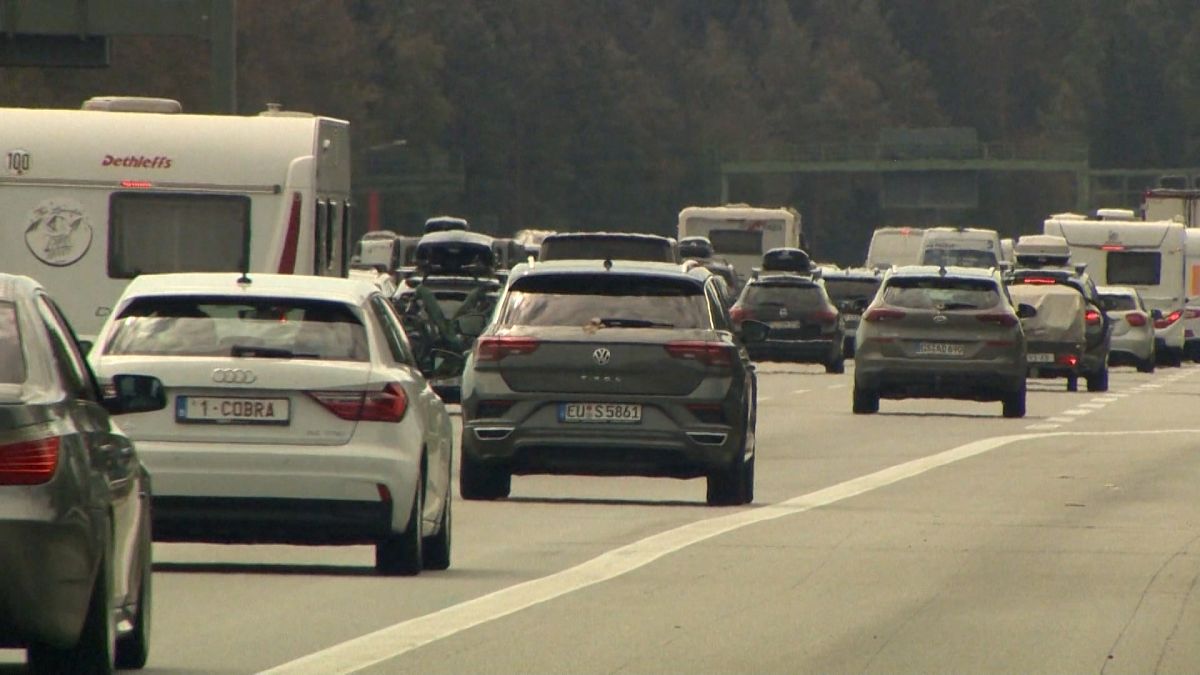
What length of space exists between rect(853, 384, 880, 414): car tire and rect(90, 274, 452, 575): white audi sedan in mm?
20050

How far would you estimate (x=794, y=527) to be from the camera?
1762 centimetres

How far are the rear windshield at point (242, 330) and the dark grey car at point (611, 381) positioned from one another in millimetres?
5132

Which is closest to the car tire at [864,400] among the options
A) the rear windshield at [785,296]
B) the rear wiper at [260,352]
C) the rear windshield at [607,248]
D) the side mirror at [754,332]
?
the rear windshield at [607,248]

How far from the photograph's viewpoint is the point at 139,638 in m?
10.5

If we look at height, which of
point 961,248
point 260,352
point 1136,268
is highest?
point 260,352

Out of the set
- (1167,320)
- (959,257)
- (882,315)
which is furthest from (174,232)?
(959,257)

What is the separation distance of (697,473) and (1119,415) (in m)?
16.1

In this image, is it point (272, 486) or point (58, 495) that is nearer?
point (58, 495)

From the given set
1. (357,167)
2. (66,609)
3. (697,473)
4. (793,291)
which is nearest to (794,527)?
(697,473)

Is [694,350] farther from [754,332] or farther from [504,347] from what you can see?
[754,332]

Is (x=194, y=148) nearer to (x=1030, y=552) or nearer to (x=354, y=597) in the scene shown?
(x=1030, y=552)

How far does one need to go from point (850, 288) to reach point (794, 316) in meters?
11.0

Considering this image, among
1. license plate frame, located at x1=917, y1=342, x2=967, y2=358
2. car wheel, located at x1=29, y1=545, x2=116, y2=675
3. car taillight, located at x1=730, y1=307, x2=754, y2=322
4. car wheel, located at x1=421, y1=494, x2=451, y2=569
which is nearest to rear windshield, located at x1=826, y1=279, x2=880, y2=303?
car taillight, located at x1=730, y1=307, x2=754, y2=322

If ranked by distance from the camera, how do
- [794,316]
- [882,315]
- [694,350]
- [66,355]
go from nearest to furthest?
[66,355], [694,350], [882,315], [794,316]
